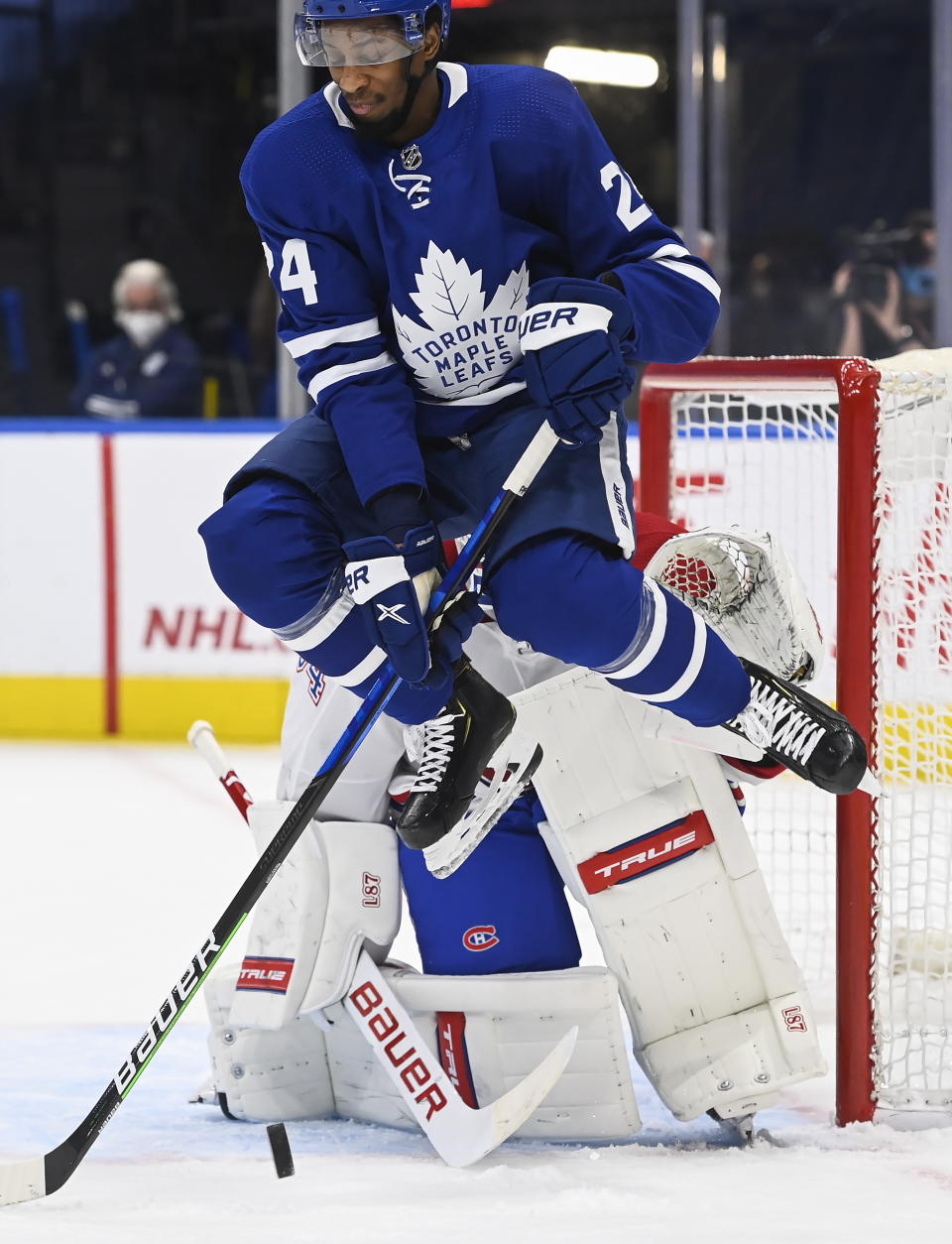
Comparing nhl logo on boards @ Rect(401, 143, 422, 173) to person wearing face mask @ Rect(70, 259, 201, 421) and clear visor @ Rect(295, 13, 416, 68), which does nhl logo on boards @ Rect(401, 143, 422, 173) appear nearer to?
clear visor @ Rect(295, 13, 416, 68)

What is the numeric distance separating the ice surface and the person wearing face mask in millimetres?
2333

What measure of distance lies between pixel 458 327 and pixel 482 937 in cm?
72

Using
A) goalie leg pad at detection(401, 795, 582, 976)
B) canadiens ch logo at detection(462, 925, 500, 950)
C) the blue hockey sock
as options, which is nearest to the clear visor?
the blue hockey sock

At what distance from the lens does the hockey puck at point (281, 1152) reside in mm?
1885

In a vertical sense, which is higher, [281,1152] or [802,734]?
[802,734]

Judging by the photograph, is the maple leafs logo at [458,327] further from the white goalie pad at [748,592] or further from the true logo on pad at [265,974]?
the true logo on pad at [265,974]

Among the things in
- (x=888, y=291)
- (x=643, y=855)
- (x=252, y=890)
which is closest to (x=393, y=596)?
(x=252, y=890)

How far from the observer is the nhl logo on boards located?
1926 millimetres

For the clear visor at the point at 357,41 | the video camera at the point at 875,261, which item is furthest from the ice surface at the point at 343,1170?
the video camera at the point at 875,261

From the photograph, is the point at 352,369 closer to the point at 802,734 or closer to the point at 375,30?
the point at 375,30

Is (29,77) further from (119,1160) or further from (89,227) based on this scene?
(119,1160)

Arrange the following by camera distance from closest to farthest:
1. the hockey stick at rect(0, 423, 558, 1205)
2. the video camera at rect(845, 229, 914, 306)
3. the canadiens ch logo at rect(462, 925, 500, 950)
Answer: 1. the hockey stick at rect(0, 423, 558, 1205)
2. the canadiens ch logo at rect(462, 925, 500, 950)
3. the video camera at rect(845, 229, 914, 306)

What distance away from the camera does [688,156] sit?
16.5ft

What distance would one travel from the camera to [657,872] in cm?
211
